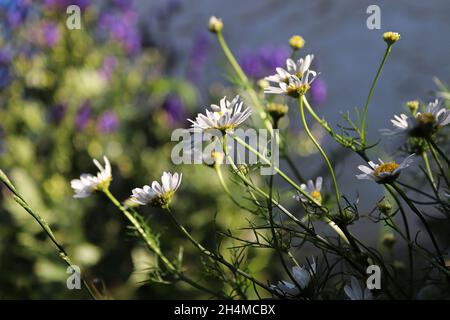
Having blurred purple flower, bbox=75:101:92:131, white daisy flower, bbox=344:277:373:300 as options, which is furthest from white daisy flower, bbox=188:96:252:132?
blurred purple flower, bbox=75:101:92:131

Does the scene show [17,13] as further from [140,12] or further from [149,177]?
[140,12]

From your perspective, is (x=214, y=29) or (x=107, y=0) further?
(x=107, y=0)

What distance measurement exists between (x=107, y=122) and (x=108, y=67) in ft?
0.70

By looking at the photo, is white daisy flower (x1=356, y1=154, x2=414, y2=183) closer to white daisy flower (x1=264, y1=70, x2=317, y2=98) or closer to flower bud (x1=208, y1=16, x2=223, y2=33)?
white daisy flower (x1=264, y1=70, x2=317, y2=98)

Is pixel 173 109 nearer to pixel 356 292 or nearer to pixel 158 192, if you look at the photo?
pixel 158 192

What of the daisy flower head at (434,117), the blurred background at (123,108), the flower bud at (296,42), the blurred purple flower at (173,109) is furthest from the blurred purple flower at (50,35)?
the daisy flower head at (434,117)

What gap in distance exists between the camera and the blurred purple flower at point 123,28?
1646mm

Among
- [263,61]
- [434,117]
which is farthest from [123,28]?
[434,117]

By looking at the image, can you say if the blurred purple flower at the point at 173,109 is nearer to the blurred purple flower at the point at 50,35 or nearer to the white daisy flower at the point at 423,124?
the blurred purple flower at the point at 50,35

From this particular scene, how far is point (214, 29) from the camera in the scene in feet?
2.23

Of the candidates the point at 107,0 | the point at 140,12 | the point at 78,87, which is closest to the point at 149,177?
the point at 78,87

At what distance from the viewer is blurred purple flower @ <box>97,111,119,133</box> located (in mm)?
1549

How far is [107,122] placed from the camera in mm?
1551
